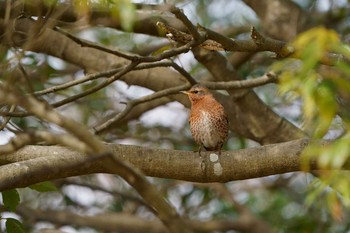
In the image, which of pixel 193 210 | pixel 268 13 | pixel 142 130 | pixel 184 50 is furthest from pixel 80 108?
pixel 184 50

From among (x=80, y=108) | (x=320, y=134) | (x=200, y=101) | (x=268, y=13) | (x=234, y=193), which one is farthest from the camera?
A: (x=234, y=193)

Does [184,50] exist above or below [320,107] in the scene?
below

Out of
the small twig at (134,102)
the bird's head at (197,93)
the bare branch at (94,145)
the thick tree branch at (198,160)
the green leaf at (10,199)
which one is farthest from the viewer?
the bird's head at (197,93)

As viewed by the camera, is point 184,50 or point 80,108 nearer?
point 184,50

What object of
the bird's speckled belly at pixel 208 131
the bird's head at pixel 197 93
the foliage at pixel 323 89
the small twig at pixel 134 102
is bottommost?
the bird's speckled belly at pixel 208 131

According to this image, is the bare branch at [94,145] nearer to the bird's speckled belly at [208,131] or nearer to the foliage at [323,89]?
the foliage at [323,89]

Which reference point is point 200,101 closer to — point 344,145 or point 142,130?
point 142,130

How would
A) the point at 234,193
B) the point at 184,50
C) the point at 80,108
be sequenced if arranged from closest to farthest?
the point at 184,50
the point at 80,108
the point at 234,193

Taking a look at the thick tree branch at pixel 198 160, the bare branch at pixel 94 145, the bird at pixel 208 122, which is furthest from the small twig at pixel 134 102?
the bare branch at pixel 94 145

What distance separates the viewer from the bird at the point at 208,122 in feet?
22.1

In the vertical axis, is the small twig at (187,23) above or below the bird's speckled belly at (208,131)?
above

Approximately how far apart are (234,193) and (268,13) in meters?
2.52

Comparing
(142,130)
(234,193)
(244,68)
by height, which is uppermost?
(244,68)

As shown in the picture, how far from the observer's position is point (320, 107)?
2836 millimetres
